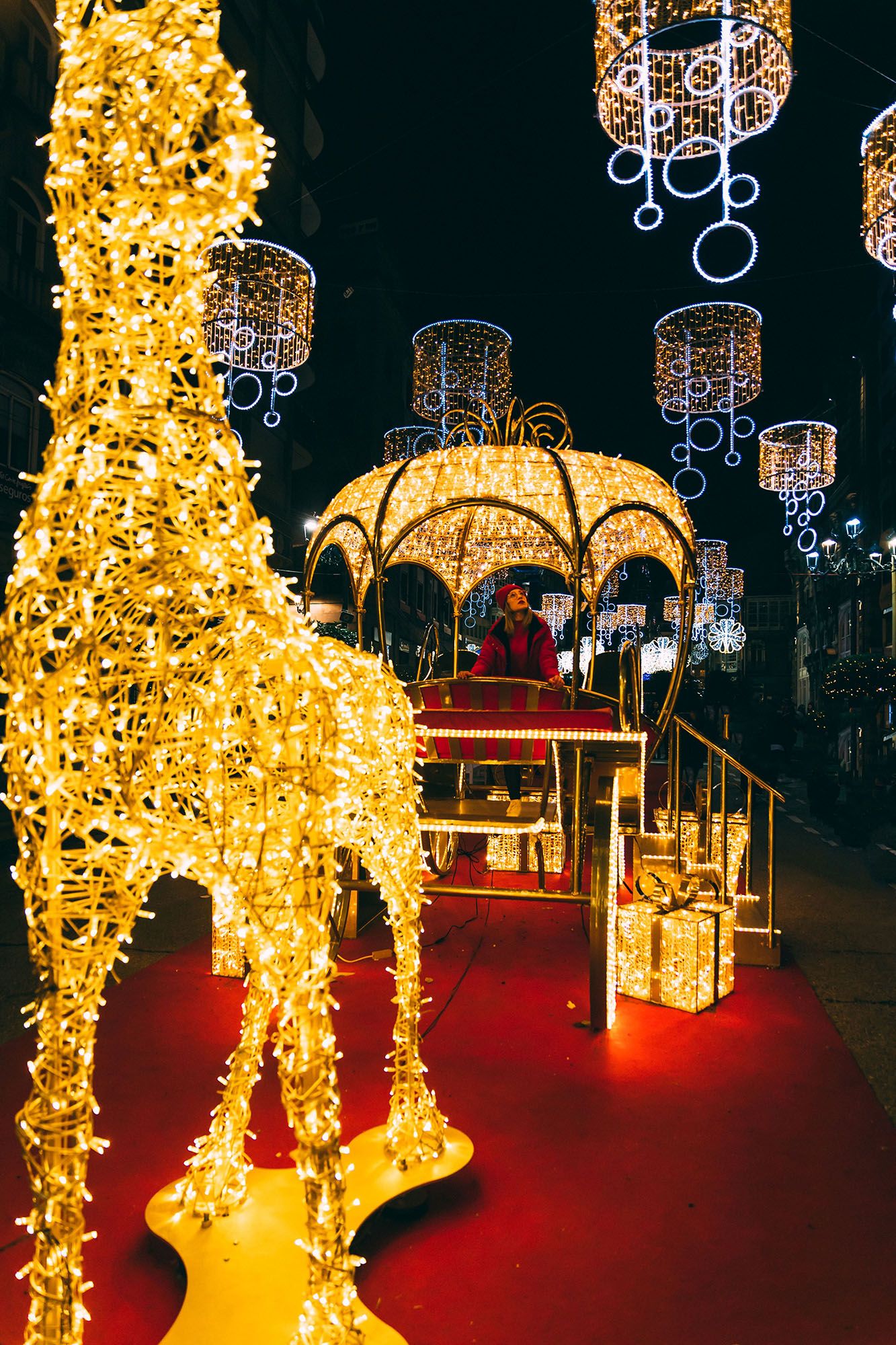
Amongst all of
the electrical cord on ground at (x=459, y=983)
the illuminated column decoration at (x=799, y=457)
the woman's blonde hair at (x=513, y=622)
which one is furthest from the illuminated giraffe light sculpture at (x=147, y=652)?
the illuminated column decoration at (x=799, y=457)

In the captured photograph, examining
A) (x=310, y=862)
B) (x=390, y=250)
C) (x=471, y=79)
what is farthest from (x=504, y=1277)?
(x=390, y=250)

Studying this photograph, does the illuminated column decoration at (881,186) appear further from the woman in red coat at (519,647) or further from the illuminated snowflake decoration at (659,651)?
the illuminated snowflake decoration at (659,651)

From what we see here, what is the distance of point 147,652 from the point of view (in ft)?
5.23

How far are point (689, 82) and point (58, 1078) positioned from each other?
18.8 ft

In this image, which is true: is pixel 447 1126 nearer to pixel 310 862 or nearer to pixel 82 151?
pixel 310 862

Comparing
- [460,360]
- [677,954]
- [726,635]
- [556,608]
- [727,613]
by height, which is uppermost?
[460,360]

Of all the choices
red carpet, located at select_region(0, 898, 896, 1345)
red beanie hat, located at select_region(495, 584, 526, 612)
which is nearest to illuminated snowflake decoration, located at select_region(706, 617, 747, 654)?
red beanie hat, located at select_region(495, 584, 526, 612)

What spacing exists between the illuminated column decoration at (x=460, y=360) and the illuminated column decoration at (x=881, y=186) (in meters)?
4.86

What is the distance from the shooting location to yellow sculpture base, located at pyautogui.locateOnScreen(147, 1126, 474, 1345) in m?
1.79

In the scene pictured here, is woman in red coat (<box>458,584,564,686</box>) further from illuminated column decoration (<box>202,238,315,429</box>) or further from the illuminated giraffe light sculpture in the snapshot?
the illuminated giraffe light sculpture

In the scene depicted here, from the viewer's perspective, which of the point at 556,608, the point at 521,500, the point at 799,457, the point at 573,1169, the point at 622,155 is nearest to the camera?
the point at 573,1169

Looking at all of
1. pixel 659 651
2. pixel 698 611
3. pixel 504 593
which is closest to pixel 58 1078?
pixel 504 593

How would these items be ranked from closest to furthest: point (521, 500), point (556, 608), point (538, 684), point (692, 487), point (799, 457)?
point (538, 684) → point (521, 500) → point (799, 457) → point (692, 487) → point (556, 608)

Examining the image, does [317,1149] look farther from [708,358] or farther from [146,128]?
[708,358]
